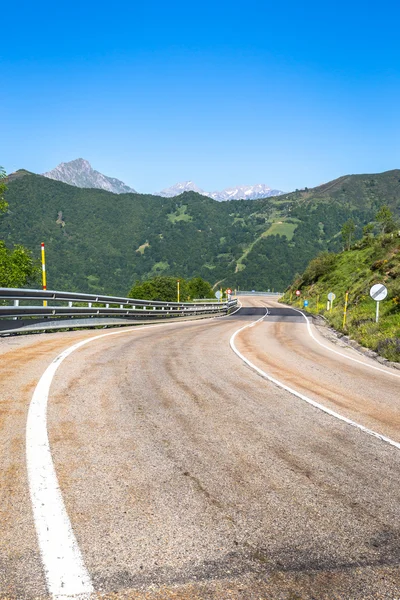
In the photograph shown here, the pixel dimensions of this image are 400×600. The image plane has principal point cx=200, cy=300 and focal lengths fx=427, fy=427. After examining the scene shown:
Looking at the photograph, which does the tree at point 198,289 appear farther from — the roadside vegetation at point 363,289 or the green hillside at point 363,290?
the green hillside at point 363,290

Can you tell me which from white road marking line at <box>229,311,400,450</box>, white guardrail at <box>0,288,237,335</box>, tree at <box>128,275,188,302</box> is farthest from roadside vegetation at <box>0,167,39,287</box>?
tree at <box>128,275,188,302</box>

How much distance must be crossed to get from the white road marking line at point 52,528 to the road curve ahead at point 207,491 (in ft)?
0.12

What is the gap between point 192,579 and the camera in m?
2.24

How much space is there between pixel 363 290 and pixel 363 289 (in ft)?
0.46

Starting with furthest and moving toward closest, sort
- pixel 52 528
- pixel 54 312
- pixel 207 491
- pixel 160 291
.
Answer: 1. pixel 160 291
2. pixel 54 312
3. pixel 207 491
4. pixel 52 528

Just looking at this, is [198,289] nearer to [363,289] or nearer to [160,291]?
[160,291]

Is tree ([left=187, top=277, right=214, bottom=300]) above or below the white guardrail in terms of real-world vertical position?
below

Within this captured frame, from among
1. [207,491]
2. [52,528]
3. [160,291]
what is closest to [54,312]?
[207,491]

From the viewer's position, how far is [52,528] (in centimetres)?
262

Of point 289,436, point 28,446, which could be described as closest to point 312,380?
point 289,436

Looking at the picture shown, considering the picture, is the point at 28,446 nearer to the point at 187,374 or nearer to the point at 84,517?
the point at 84,517

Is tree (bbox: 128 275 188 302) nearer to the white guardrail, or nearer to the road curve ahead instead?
the white guardrail

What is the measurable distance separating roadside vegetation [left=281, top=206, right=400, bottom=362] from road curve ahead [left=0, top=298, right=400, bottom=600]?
28.5 feet

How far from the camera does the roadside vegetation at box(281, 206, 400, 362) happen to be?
650 inches
